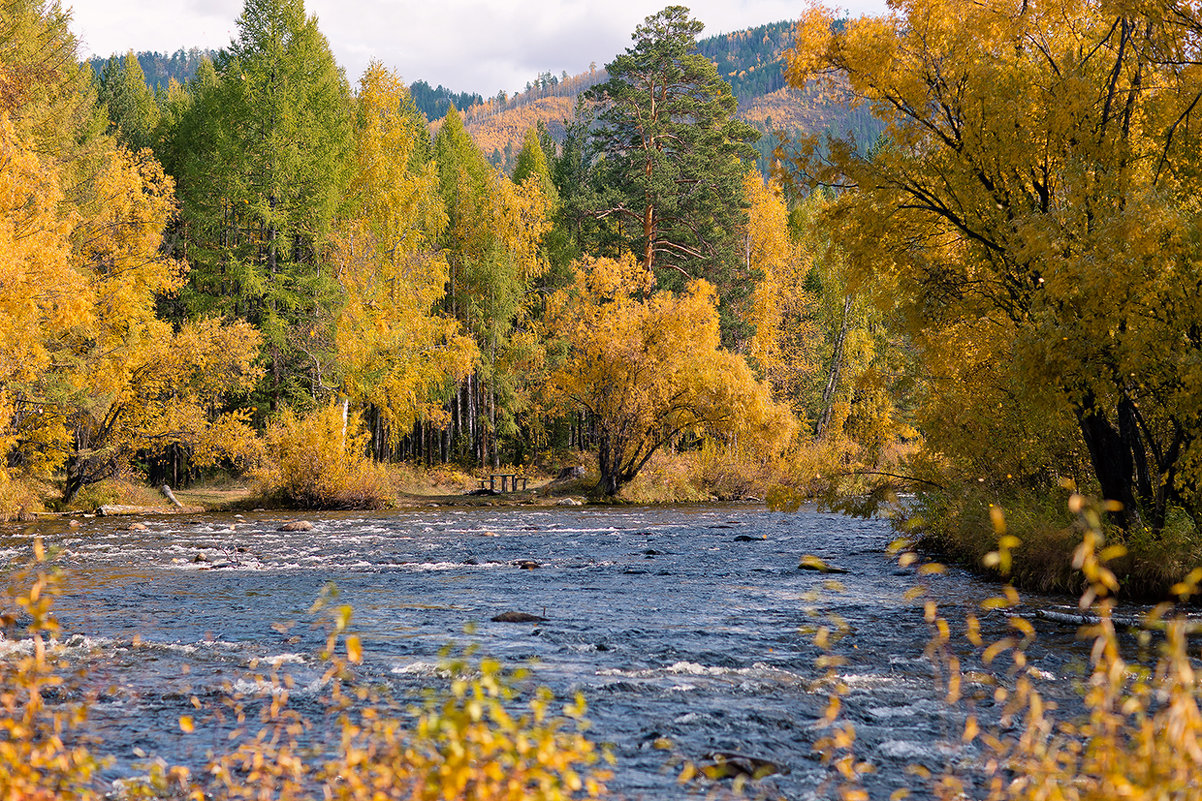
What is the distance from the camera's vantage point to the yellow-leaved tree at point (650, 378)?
34.3 meters

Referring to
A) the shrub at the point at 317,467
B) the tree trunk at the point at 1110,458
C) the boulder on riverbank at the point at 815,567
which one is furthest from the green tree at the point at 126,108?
the tree trunk at the point at 1110,458

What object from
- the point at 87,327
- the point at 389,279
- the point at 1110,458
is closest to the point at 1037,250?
the point at 1110,458

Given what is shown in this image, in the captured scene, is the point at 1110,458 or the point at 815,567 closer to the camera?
the point at 1110,458

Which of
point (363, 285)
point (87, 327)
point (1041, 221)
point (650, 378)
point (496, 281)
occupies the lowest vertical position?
point (650, 378)

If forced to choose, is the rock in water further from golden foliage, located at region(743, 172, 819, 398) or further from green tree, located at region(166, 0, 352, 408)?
golden foliage, located at region(743, 172, 819, 398)

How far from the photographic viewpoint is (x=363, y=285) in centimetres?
3503

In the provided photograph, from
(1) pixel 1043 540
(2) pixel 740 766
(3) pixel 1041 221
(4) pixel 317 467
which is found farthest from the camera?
→ (4) pixel 317 467

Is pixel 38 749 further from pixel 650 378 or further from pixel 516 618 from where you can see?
pixel 650 378

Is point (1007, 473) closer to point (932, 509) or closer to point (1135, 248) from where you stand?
point (932, 509)

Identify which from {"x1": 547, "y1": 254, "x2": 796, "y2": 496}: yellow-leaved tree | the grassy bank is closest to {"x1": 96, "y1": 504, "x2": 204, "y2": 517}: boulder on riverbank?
{"x1": 547, "y1": 254, "x2": 796, "y2": 496}: yellow-leaved tree

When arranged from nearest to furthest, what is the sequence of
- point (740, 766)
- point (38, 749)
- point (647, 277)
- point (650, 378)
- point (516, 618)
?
point (38, 749), point (740, 766), point (516, 618), point (650, 378), point (647, 277)

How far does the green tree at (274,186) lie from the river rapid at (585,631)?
14.1 meters

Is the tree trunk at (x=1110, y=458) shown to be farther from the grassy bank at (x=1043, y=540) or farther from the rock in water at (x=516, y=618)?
the rock in water at (x=516, y=618)

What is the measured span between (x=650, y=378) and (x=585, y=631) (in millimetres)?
23951
